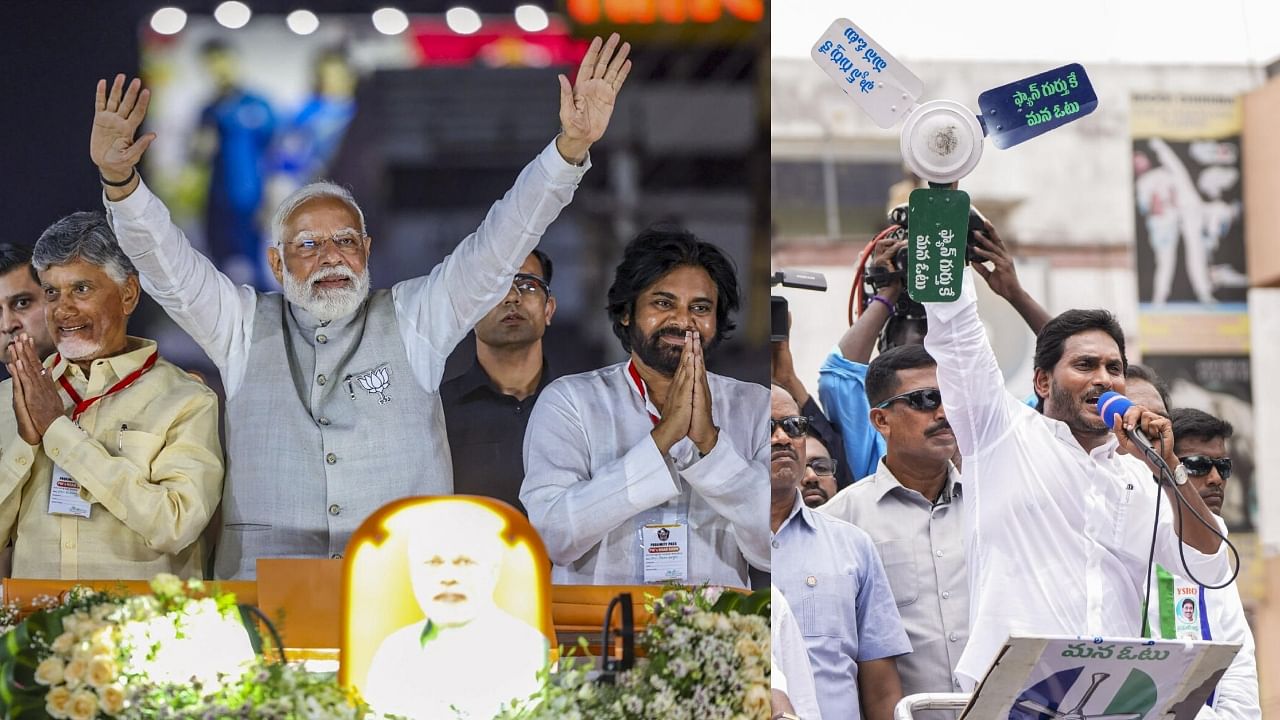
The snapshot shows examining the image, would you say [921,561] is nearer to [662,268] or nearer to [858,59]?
[662,268]

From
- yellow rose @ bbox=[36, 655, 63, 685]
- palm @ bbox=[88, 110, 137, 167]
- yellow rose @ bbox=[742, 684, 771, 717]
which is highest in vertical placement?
palm @ bbox=[88, 110, 137, 167]

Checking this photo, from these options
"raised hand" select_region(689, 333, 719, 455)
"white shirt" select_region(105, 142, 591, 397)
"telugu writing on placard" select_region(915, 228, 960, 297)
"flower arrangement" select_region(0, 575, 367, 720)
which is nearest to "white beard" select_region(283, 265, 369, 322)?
"white shirt" select_region(105, 142, 591, 397)

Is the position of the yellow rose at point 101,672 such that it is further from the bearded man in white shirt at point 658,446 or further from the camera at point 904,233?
the camera at point 904,233

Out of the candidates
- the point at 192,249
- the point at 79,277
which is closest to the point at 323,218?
the point at 192,249

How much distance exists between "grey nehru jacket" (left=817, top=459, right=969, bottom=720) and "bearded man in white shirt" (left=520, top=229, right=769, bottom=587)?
1.82 ft

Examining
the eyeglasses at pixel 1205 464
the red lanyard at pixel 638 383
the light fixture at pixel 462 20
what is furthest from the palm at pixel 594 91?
the eyeglasses at pixel 1205 464

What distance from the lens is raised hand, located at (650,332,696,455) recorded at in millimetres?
4879

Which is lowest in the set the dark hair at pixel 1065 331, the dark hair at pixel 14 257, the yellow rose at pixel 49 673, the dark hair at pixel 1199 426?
the yellow rose at pixel 49 673

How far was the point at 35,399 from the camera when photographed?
4938 mm

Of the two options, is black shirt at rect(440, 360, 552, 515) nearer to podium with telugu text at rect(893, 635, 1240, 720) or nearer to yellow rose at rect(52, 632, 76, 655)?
yellow rose at rect(52, 632, 76, 655)

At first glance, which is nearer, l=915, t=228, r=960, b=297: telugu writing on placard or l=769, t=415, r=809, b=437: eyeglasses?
l=915, t=228, r=960, b=297: telugu writing on placard

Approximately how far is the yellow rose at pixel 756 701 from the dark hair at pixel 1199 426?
6.38 feet

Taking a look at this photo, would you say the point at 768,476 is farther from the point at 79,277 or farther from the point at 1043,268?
the point at 79,277

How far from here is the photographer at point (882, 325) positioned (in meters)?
5.18
